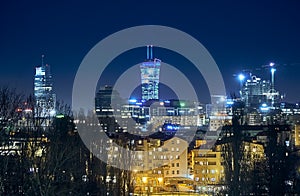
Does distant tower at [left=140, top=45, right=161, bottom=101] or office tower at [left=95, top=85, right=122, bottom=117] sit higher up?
distant tower at [left=140, top=45, right=161, bottom=101]

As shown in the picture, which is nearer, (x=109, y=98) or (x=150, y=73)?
(x=109, y=98)

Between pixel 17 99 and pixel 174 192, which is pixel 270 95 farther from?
pixel 17 99

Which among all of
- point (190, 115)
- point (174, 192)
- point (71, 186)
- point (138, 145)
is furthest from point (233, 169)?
point (190, 115)

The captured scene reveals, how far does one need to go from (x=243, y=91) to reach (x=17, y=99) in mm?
36935

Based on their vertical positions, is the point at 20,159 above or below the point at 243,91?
below

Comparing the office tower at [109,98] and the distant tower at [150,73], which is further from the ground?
the distant tower at [150,73]

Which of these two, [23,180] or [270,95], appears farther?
[270,95]

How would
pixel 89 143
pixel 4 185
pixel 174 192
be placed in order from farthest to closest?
pixel 174 192, pixel 89 143, pixel 4 185

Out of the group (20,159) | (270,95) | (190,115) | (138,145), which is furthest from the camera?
(270,95)

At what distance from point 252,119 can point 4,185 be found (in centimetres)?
2149

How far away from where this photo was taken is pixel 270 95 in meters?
42.0

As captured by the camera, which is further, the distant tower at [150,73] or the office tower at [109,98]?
the distant tower at [150,73]

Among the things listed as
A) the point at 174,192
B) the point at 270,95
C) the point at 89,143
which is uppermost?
the point at 270,95

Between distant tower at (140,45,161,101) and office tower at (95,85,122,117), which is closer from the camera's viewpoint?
office tower at (95,85,122,117)
